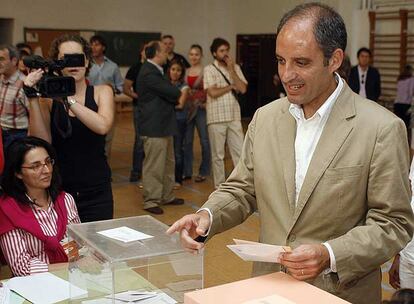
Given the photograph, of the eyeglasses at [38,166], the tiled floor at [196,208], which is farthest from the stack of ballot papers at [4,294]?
the tiled floor at [196,208]

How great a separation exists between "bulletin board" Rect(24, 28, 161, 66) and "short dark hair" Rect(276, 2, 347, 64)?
11511mm

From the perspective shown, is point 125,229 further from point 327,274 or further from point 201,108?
point 201,108

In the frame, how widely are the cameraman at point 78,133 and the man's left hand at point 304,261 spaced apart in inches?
71.0

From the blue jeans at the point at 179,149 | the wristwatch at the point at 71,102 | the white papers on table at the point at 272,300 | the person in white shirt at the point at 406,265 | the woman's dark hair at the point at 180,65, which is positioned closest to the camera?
the white papers on table at the point at 272,300

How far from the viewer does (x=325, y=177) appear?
1.58 meters

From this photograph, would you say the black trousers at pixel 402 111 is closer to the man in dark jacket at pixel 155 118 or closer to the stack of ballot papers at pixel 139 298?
the man in dark jacket at pixel 155 118

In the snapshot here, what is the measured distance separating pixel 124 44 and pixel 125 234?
39.7ft

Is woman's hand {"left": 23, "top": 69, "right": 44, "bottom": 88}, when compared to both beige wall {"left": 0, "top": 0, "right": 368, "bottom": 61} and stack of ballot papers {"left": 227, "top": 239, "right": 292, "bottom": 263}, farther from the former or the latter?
beige wall {"left": 0, "top": 0, "right": 368, "bottom": 61}

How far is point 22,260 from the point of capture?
264cm

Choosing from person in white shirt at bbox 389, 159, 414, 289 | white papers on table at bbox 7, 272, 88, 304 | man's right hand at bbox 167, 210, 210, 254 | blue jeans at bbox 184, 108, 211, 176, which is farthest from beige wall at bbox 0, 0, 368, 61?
man's right hand at bbox 167, 210, 210, 254

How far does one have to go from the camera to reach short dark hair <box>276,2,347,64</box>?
1519 mm

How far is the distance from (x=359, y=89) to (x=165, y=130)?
433 cm

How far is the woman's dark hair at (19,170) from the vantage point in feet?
9.25

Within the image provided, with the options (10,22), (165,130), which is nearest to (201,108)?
(165,130)
